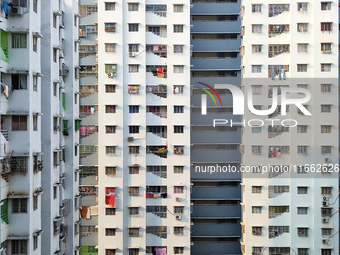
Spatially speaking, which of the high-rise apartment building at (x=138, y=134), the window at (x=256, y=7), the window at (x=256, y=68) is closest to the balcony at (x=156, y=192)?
the high-rise apartment building at (x=138, y=134)

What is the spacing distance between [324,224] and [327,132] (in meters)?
3.10

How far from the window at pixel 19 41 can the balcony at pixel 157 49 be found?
7436 millimetres

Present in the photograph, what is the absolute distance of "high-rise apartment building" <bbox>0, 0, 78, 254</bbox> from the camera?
9914 millimetres

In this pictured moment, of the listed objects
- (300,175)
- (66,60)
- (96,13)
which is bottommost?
(300,175)

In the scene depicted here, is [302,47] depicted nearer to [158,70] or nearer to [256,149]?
[256,149]

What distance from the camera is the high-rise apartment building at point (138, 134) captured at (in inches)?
659

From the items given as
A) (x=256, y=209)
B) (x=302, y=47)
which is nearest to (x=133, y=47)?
(x=302, y=47)

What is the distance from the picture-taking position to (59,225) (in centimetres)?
1231

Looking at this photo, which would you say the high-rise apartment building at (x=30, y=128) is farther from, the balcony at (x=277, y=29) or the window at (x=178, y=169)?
the balcony at (x=277, y=29)

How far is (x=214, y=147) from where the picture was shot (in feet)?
59.3

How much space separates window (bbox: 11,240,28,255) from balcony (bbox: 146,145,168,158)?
7.51 metres

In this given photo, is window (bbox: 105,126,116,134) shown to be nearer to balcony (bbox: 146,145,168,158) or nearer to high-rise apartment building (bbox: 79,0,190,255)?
high-rise apartment building (bbox: 79,0,190,255)

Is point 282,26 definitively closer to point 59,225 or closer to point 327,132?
point 327,132

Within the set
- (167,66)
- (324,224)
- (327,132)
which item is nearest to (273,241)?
(324,224)
